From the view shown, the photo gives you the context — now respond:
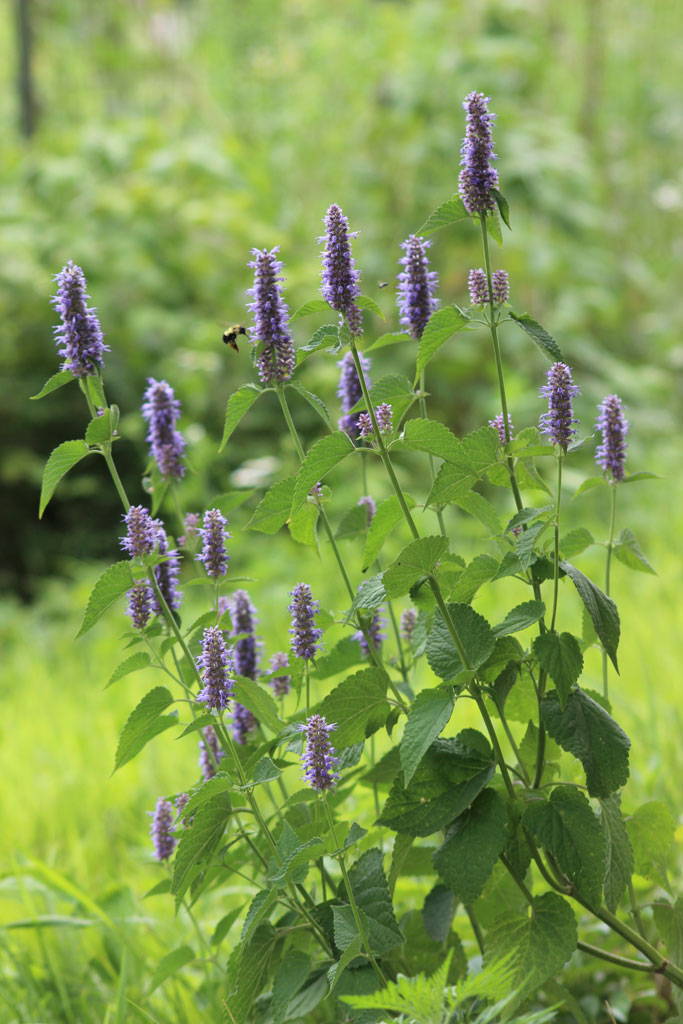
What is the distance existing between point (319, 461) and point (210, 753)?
47 centimetres

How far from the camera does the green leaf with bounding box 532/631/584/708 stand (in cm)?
108

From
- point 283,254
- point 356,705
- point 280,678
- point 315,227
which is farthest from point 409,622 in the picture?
point 315,227

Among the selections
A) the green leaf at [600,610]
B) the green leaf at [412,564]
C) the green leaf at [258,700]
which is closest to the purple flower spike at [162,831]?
the green leaf at [258,700]

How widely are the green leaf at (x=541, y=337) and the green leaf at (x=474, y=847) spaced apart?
0.50 m

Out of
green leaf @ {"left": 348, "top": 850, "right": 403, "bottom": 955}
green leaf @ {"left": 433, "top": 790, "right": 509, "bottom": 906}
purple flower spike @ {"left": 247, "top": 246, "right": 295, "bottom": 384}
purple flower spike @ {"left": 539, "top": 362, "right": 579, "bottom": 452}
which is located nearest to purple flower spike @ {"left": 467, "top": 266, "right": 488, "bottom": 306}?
purple flower spike @ {"left": 539, "top": 362, "right": 579, "bottom": 452}

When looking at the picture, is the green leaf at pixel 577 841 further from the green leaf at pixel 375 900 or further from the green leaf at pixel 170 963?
the green leaf at pixel 170 963

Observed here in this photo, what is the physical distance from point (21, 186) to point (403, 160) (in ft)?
7.29

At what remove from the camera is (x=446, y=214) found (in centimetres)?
110

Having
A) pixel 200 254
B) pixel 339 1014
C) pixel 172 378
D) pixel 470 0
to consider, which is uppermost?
pixel 470 0

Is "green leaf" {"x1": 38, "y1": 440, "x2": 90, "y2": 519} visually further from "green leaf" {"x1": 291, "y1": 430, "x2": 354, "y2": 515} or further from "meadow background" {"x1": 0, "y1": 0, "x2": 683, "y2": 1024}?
"meadow background" {"x1": 0, "y1": 0, "x2": 683, "y2": 1024}

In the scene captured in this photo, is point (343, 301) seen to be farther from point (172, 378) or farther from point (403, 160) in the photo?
point (403, 160)

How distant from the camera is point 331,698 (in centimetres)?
119

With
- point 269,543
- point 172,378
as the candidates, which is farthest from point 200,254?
point 269,543

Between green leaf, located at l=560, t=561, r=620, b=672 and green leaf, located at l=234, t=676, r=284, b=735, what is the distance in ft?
1.24
